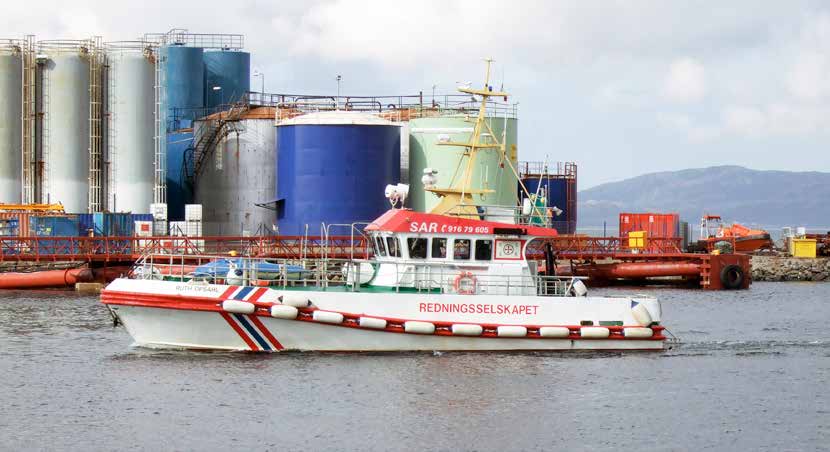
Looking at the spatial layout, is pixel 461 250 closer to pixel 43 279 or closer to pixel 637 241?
pixel 43 279

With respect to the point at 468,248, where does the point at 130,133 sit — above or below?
above

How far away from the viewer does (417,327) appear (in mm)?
34000

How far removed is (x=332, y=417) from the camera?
28.6m

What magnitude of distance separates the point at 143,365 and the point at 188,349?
120 cm

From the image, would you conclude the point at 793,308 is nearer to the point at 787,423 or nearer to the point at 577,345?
the point at 577,345

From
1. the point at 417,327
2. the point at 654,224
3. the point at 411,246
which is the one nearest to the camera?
the point at 417,327

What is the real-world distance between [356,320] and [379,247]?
2483 mm

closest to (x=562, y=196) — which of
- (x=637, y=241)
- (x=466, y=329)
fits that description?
(x=637, y=241)

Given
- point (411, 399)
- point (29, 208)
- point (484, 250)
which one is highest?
point (29, 208)

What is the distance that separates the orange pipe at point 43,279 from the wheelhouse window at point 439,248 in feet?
85.1

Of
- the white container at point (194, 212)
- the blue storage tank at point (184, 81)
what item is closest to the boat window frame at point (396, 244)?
the white container at point (194, 212)

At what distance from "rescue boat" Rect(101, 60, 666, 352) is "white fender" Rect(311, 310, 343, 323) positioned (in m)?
0.02

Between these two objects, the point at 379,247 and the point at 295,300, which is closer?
the point at 295,300

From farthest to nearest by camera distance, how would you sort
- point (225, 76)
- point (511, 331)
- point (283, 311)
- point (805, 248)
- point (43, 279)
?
point (225, 76) < point (805, 248) < point (43, 279) < point (511, 331) < point (283, 311)
